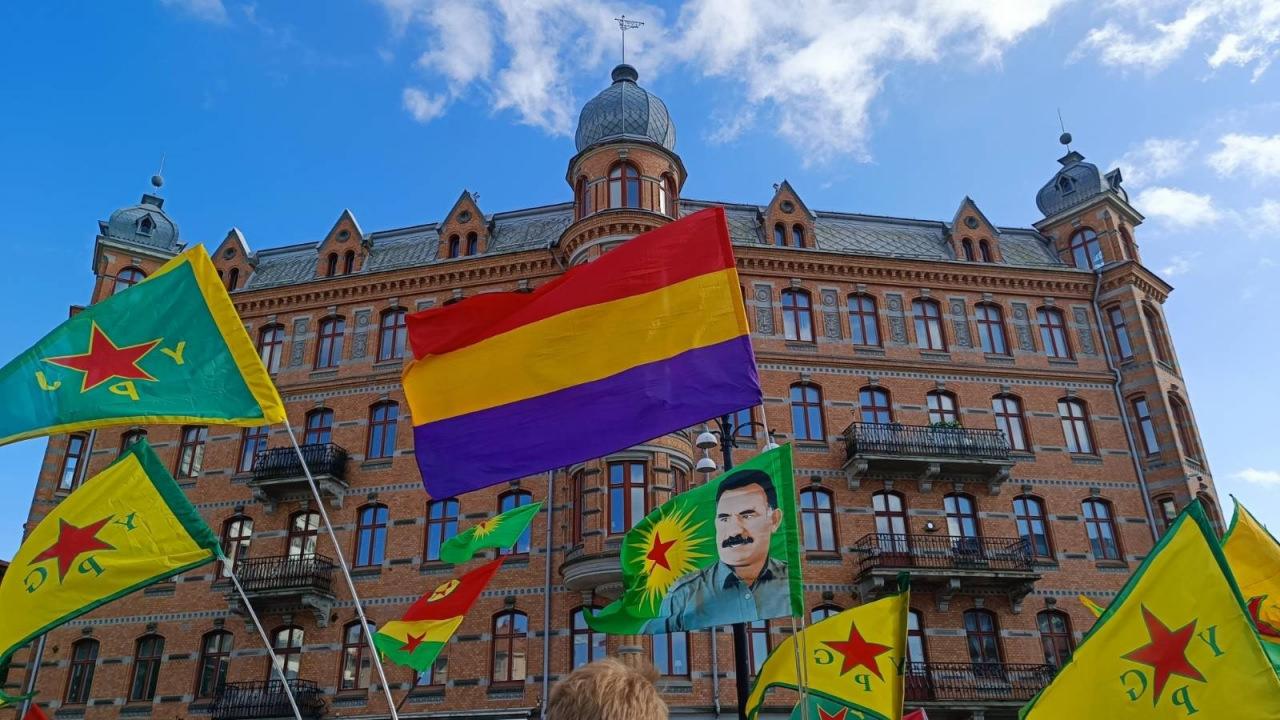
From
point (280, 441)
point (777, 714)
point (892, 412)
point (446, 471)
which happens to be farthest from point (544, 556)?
point (446, 471)

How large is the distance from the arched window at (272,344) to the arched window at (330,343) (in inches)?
55.5

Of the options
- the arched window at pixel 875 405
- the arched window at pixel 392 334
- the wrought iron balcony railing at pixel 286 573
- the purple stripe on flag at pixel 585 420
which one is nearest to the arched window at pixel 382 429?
the arched window at pixel 392 334

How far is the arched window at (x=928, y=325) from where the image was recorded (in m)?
29.8

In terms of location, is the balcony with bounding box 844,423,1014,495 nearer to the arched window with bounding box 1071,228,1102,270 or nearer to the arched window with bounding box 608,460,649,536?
the arched window with bounding box 608,460,649,536

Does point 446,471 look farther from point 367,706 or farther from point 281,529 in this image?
point 281,529

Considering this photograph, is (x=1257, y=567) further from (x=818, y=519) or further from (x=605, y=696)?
(x=818, y=519)

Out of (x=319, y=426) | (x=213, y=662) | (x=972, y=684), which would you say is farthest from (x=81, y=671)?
(x=972, y=684)

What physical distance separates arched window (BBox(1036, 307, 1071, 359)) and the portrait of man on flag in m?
22.9

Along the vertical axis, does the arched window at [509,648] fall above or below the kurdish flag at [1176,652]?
above

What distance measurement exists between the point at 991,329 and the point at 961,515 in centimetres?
706

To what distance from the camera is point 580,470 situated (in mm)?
25812

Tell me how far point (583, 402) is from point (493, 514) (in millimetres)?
18924

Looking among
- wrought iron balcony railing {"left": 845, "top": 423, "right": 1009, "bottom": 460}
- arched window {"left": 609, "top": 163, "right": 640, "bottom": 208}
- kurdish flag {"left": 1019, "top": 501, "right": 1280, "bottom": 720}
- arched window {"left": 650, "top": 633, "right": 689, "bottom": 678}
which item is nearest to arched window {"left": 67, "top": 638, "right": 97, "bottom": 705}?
arched window {"left": 650, "top": 633, "right": 689, "bottom": 678}

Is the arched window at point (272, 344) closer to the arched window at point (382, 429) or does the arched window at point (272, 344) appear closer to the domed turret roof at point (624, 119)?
the arched window at point (382, 429)
